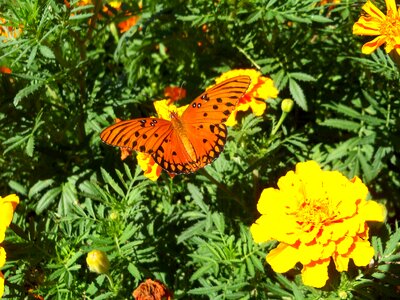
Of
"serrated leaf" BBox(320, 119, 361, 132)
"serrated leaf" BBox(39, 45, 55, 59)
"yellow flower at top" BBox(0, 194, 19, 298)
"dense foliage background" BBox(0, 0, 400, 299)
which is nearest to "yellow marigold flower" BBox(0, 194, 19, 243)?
"yellow flower at top" BBox(0, 194, 19, 298)

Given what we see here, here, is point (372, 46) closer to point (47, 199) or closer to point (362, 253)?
point (362, 253)

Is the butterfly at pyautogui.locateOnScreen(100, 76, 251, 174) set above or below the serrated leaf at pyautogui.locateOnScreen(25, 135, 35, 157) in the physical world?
above

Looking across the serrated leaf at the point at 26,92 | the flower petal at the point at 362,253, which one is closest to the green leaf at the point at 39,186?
the serrated leaf at the point at 26,92

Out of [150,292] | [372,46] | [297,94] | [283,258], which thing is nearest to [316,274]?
[283,258]

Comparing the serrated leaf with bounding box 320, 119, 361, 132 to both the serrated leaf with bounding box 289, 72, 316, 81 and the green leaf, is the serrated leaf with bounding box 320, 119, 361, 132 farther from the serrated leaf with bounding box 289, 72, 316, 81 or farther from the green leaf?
the green leaf

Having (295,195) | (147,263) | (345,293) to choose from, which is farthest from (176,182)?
(345,293)

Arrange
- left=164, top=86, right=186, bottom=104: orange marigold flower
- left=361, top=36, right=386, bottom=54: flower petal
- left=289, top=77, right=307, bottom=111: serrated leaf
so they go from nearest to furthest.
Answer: left=361, top=36, right=386, bottom=54: flower petal → left=289, top=77, right=307, bottom=111: serrated leaf → left=164, top=86, right=186, bottom=104: orange marigold flower

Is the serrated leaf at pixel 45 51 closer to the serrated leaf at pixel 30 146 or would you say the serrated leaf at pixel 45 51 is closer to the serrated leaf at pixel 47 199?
the serrated leaf at pixel 30 146

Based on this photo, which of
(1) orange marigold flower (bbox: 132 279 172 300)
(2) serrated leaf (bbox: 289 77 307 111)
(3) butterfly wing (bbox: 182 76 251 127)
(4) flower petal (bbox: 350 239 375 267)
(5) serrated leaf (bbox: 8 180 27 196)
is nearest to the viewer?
(4) flower petal (bbox: 350 239 375 267)
